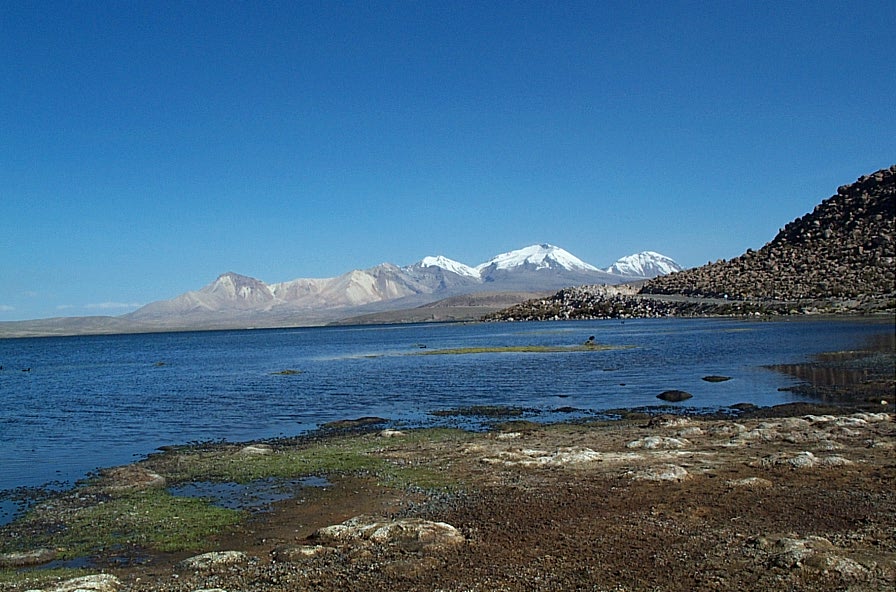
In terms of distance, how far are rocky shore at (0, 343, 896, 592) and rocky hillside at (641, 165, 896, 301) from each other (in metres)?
113

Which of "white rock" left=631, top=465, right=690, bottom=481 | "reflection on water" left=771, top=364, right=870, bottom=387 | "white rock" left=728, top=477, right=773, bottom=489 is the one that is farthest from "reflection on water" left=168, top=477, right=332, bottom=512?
"reflection on water" left=771, top=364, right=870, bottom=387

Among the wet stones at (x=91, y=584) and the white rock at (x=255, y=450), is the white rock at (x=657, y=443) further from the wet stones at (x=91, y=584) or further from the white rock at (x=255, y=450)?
the wet stones at (x=91, y=584)

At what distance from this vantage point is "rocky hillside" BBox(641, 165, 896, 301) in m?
128

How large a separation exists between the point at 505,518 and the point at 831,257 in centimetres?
14793

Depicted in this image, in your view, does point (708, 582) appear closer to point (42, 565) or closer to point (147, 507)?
point (42, 565)

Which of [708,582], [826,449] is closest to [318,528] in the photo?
[708,582]

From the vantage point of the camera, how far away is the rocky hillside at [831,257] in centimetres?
12762

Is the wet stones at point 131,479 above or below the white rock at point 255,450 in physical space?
above

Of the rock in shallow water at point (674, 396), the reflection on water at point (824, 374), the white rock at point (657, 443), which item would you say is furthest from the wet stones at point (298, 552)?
the reflection on water at point (824, 374)

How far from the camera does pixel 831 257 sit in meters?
142

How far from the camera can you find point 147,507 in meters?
17.9

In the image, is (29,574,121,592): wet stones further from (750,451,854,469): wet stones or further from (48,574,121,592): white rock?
(750,451,854,469): wet stones

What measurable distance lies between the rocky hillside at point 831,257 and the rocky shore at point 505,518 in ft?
372

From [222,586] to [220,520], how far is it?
5.09 meters
